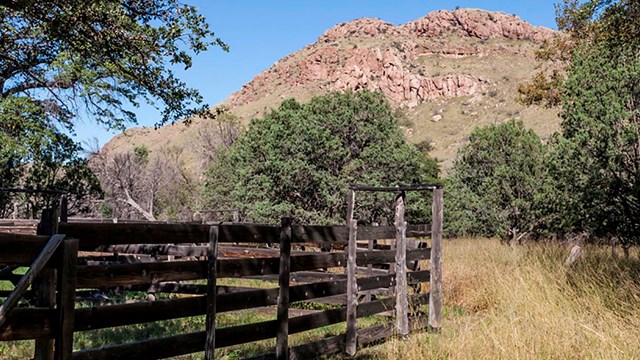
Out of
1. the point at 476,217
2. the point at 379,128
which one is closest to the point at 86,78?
the point at 379,128

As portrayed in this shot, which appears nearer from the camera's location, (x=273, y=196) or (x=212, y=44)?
(x=212, y=44)

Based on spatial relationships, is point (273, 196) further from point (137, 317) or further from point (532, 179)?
point (137, 317)

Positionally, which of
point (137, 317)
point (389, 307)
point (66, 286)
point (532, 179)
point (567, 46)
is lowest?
point (389, 307)

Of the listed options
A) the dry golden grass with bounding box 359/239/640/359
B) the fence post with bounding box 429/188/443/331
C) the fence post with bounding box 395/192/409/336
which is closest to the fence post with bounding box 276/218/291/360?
the dry golden grass with bounding box 359/239/640/359

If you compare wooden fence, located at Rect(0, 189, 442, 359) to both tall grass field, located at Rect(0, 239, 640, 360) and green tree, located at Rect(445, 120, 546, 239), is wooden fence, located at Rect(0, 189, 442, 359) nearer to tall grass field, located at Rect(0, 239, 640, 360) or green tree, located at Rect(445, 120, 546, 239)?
tall grass field, located at Rect(0, 239, 640, 360)

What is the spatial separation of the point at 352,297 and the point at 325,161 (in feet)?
60.9

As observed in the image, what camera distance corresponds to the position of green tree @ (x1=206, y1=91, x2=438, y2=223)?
24531 millimetres

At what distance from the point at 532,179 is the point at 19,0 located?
2257 centimetres

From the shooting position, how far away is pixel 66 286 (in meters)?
3.33

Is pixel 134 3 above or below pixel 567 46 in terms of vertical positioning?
below

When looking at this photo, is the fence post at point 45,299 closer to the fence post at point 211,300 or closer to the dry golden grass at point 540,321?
the fence post at point 211,300

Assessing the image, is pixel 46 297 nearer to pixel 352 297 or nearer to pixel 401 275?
pixel 352 297

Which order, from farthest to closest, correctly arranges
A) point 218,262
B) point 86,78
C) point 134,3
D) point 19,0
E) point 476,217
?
point 476,217 → point 86,78 → point 134,3 → point 19,0 → point 218,262

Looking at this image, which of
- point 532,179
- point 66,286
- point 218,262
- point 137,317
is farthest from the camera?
point 532,179
